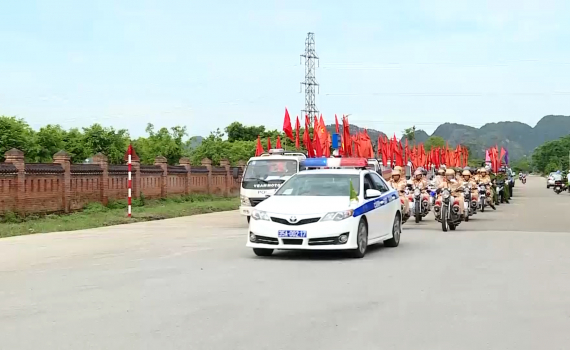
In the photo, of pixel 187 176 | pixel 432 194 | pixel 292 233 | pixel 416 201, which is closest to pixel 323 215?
pixel 292 233

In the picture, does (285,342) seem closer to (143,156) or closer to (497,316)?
(497,316)

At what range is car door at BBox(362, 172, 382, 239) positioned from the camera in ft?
43.6

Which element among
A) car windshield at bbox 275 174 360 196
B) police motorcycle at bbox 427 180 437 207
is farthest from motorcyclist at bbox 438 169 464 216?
car windshield at bbox 275 174 360 196

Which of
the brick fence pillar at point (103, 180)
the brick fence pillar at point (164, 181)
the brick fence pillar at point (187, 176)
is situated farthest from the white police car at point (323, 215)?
the brick fence pillar at point (187, 176)

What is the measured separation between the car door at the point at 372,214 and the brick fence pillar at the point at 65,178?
15.1 meters

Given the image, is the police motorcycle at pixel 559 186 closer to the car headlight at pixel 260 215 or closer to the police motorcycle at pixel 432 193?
the police motorcycle at pixel 432 193

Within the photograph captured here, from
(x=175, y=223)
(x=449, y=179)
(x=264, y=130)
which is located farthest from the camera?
(x=264, y=130)

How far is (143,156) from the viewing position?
50.4m

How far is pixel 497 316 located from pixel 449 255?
18.8ft

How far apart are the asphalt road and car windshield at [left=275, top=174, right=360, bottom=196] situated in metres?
1.09

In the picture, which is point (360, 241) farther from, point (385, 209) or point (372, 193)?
point (385, 209)

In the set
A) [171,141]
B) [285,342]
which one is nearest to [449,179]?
[285,342]

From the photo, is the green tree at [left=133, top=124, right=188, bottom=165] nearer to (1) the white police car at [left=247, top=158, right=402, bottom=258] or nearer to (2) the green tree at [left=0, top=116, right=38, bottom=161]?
(2) the green tree at [left=0, top=116, right=38, bottom=161]

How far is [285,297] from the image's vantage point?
8.80 m
